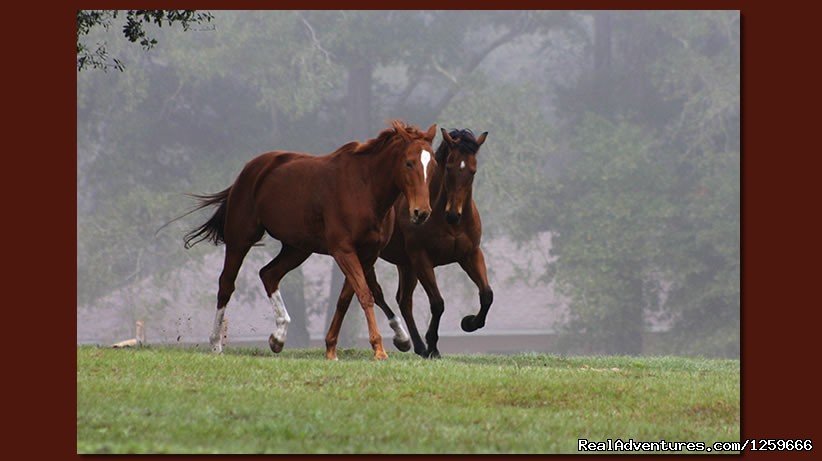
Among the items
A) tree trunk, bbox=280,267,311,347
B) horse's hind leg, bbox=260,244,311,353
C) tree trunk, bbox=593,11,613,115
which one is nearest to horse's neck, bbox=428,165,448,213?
horse's hind leg, bbox=260,244,311,353

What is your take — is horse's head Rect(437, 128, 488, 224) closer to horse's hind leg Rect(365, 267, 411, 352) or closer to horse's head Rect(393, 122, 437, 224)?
horse's head Rect(393, 122, 437, 224)

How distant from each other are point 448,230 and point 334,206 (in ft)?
5.31

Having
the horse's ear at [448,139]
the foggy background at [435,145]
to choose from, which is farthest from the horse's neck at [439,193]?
the foggy background at [435,145]

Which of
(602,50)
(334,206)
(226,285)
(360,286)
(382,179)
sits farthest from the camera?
(602,50)

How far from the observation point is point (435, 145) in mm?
51781

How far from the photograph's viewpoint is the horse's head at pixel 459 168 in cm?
1912

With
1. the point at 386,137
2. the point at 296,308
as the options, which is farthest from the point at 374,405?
the point at 296,308

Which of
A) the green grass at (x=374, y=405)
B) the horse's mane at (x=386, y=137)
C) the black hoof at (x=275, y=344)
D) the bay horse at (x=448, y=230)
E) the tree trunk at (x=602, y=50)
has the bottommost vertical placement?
the green grass at (x=374, y=405)

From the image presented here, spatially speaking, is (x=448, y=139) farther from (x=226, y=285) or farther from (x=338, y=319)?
(x=226, y=285)

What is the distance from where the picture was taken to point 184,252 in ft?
173

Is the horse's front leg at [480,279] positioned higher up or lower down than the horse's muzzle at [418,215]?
lower down

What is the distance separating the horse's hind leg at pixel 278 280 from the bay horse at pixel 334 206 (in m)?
0.01

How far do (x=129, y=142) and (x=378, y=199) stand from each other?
38.3 meters

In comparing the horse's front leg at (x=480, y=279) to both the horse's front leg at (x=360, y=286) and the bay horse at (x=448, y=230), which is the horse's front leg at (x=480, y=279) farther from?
the horse's front leg at (x=360, y=286)
